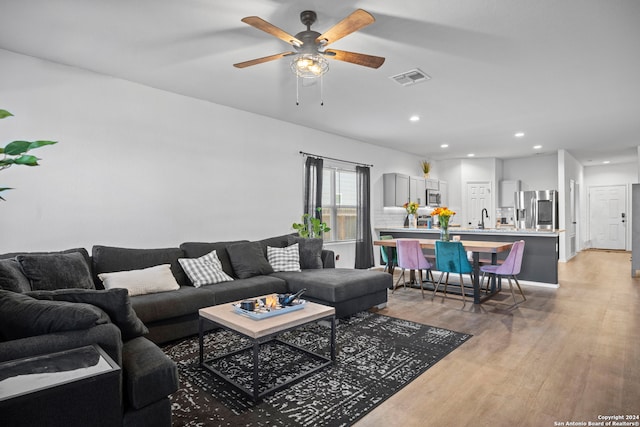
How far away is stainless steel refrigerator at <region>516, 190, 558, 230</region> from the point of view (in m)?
8.59

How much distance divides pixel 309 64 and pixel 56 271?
8.90 ft

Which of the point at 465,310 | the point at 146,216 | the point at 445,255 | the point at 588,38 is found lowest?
the point at 465,310

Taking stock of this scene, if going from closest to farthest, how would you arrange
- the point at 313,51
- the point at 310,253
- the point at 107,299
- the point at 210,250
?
1. the point at 107,299
2. the point at 313,51
3. the point at 210,250
4. the point at 310,253

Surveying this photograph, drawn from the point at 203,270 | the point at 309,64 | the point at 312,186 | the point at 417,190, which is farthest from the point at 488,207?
the point at 309,64

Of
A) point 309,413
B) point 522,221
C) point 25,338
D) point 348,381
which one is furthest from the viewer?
point 522,221

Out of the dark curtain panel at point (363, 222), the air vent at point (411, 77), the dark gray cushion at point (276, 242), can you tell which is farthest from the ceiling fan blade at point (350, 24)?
the dark curtain panel at point (363, 222)

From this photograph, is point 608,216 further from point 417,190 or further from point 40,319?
point 40,319

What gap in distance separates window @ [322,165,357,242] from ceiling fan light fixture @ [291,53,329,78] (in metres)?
3.69

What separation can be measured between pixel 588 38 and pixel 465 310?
3182 millimetres

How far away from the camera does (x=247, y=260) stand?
4512 mm

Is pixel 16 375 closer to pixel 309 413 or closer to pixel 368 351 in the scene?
pixel 309 413

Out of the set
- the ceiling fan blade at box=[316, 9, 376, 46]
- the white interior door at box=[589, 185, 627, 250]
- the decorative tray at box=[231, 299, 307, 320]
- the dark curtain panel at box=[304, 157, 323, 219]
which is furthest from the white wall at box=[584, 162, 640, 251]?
the decorative tray at box=[231, 299, 307, 320]

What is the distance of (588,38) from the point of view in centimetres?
301

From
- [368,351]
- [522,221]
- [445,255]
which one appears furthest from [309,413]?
[522,221]
